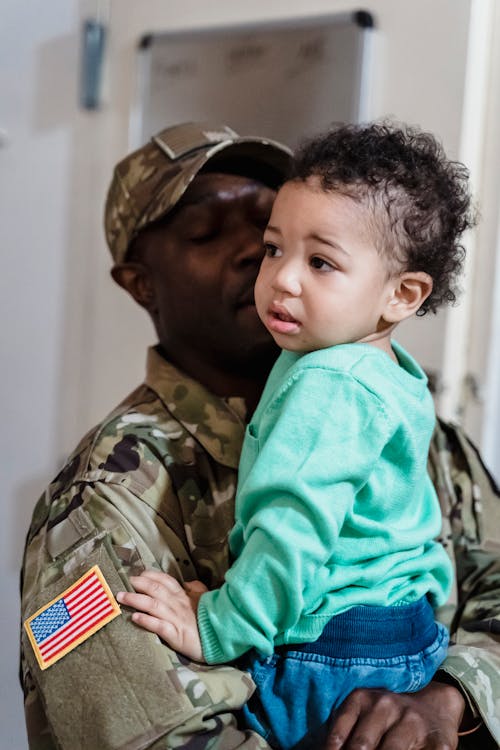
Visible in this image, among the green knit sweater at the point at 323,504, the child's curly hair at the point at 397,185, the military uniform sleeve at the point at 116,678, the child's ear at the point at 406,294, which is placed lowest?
the military uniform sleeve at the point at 116,678

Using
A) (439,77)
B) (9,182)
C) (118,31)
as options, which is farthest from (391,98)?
(9,182)

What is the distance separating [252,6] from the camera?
80.0 inches

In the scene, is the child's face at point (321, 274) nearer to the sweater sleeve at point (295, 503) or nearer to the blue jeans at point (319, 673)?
the sweater sleeve at point (295, 503)

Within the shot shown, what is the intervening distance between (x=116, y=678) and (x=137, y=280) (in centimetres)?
65

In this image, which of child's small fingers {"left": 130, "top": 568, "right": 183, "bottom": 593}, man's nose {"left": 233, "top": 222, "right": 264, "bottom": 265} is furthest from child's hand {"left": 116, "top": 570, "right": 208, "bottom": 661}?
man's nose {"left": 233, "top": 222, "right": 264, "bottom": 265}

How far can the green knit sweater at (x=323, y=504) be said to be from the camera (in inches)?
36.8

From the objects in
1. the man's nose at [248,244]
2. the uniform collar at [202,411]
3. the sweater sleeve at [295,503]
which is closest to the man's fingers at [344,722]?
the sweater sleeve at [295,503]

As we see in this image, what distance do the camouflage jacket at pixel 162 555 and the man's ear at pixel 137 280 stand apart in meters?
0.11

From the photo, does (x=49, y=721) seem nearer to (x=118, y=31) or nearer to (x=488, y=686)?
(x=488, y=686)

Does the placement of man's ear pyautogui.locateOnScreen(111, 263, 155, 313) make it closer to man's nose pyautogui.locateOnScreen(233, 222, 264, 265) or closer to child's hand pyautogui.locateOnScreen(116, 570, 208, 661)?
man's nose pyautogui.locateOnScreen(233, 222, 264, 265)

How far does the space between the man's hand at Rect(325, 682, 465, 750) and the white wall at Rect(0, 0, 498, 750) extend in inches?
50.0

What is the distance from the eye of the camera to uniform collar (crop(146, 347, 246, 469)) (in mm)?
1240

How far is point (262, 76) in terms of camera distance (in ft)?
6.63

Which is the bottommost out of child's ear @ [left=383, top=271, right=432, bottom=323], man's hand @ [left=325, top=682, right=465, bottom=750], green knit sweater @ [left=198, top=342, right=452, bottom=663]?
man's hand @ [left=325, top=682, right=465, bottom=750]
